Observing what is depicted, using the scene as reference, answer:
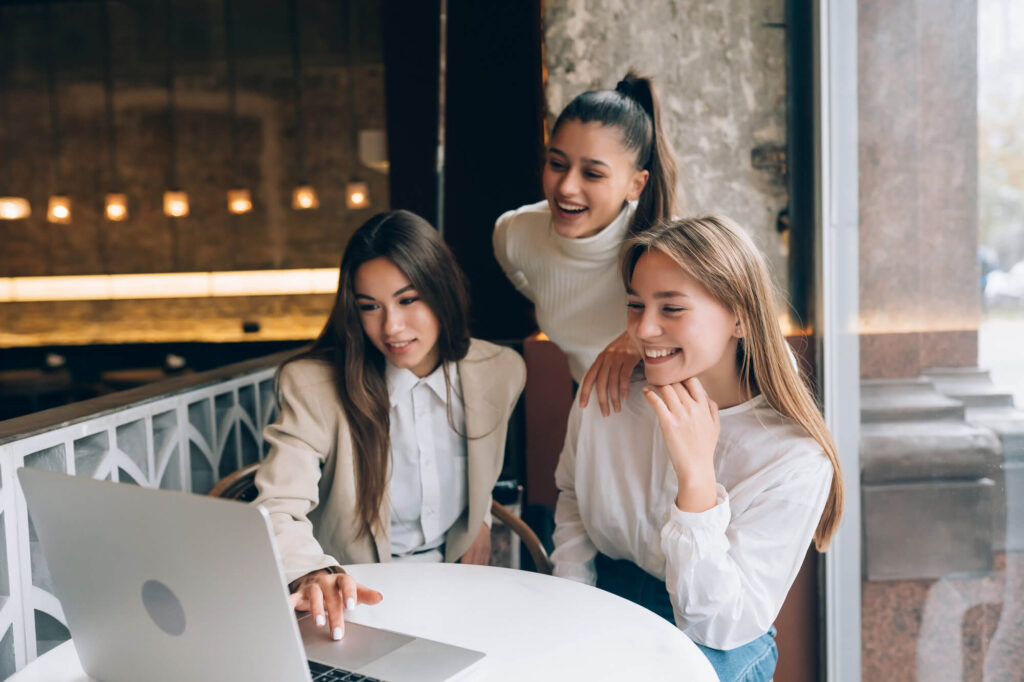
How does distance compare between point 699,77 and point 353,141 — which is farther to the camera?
point 353,141

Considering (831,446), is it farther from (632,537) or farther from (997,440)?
(997,440)

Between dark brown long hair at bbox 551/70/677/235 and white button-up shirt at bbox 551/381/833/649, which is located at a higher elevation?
dark brown long hair at bbox 551/70/677/235

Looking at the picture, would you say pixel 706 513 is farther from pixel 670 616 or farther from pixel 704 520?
pixel 670 616

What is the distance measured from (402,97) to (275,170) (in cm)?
454

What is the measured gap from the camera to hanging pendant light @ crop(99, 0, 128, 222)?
26.7ft

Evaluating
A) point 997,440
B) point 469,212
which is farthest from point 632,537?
point 469,212

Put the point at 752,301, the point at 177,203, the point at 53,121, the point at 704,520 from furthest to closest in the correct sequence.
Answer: the point at 53,121 < the point at 177,203 < the point at 752,301 < the point at 704,520

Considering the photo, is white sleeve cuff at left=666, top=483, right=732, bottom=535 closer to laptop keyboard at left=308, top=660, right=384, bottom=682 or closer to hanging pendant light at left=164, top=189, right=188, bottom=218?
laptop keyboard at left=308, top=660, right=384, bottom=682

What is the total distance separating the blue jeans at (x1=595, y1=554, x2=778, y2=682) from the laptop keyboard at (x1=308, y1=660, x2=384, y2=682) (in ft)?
2.01

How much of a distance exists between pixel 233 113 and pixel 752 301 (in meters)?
7.60

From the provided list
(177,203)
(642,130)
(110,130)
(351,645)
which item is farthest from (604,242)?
(110,130)

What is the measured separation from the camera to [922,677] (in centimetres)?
220

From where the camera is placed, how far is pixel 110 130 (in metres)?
8.14

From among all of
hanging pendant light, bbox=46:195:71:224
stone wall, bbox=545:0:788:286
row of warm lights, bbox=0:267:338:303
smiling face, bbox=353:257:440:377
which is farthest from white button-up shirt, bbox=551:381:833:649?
hanging pendant light, bbox=46:195:71:224
